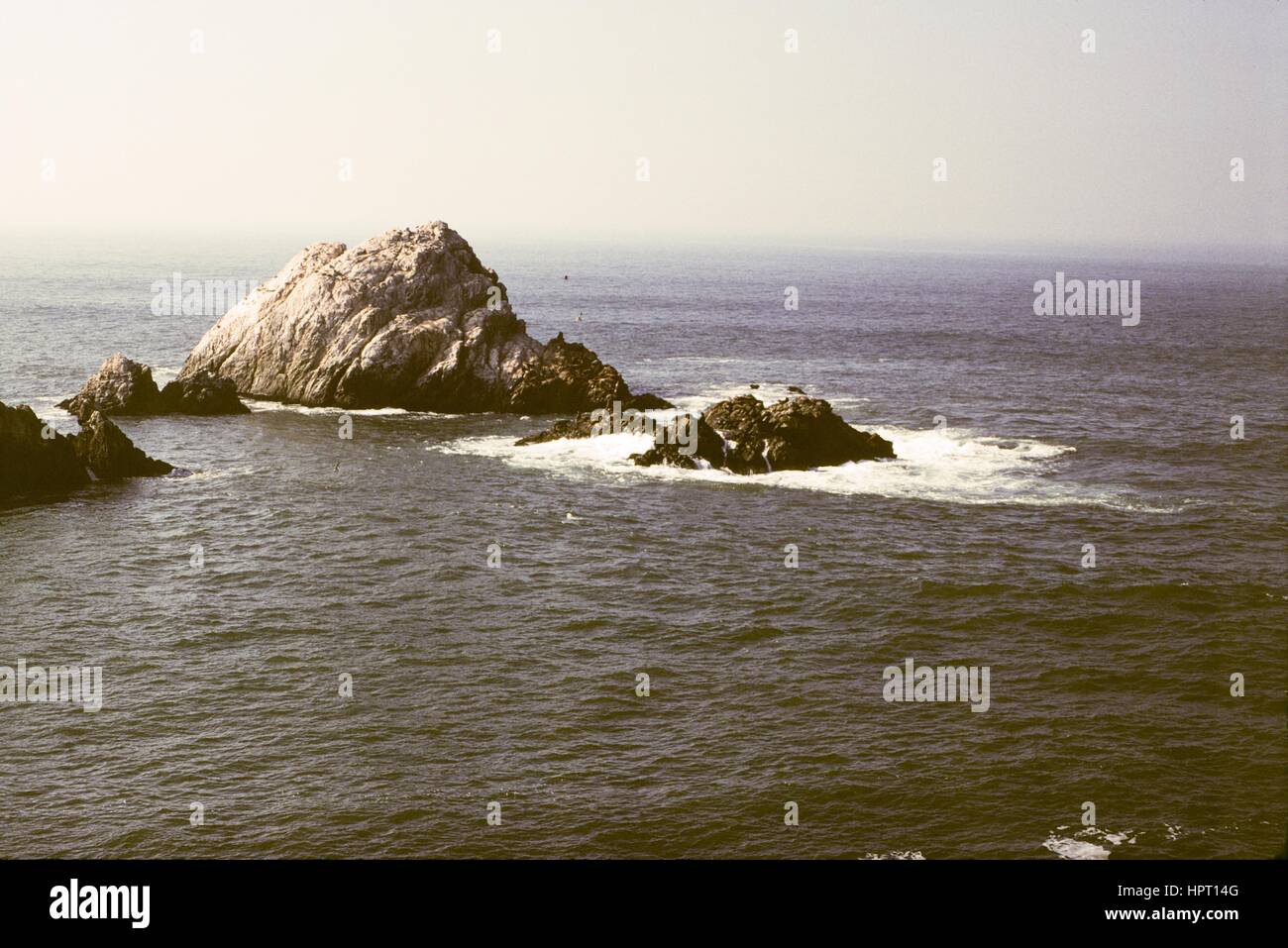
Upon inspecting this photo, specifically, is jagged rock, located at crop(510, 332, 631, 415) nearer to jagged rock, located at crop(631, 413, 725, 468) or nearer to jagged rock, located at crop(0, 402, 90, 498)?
jagged rock, located at crop(631, 413, 725, 468)

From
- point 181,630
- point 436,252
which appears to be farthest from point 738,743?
point 436,252

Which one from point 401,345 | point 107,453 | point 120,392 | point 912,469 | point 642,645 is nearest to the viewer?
point 642,645

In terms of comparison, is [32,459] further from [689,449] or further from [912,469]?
[912,469]

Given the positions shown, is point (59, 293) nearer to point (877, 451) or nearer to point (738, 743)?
point (877, 451)

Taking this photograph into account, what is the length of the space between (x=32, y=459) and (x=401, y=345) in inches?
1251

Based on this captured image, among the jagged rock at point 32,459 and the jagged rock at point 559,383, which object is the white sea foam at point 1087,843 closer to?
Answer: the jagged rock at point 32,459

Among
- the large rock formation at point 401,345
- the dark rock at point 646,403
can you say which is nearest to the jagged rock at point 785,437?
the dark rock at point 646,403

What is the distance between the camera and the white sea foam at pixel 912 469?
72.1 m

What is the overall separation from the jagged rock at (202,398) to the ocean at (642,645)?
186cm

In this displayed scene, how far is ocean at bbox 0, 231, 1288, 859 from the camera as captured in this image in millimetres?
36688

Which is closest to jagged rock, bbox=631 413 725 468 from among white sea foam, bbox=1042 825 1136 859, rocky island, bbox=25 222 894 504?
rocky island, bbox=25 222 894 504

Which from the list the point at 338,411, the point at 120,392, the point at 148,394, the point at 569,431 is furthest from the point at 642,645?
the point at 120,392

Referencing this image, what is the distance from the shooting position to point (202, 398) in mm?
93562

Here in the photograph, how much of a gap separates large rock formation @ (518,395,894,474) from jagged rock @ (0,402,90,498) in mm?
34381
